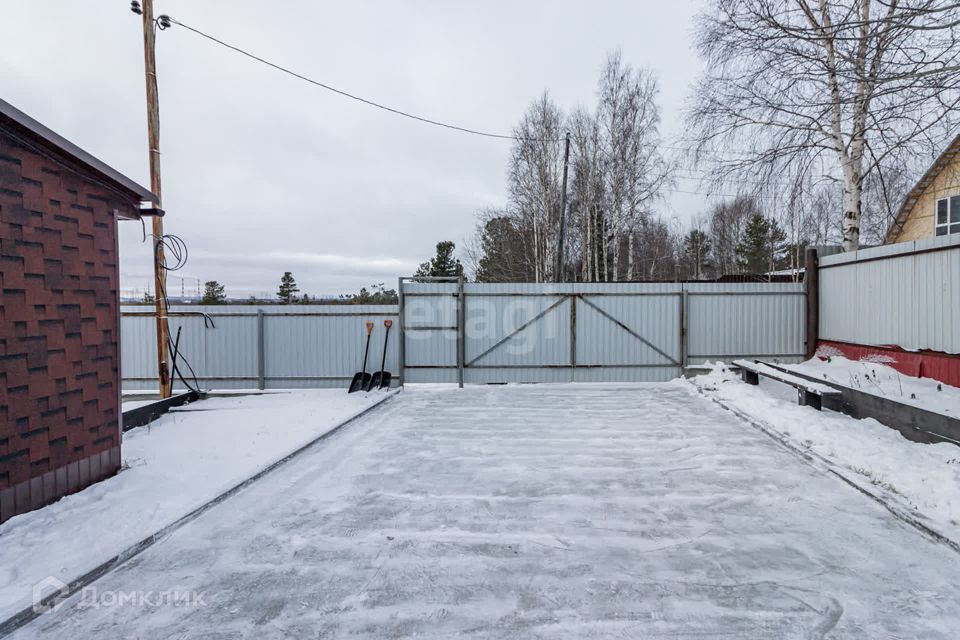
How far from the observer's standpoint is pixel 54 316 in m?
3.62

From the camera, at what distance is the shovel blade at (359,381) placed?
8.48 metres

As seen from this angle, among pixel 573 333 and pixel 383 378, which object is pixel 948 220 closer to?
pixel 573 333

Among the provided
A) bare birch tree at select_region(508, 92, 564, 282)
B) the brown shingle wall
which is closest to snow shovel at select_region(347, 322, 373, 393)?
the brown shingle wall

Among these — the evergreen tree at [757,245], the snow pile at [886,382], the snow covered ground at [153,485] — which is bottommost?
the snow covered ground at [153,485]

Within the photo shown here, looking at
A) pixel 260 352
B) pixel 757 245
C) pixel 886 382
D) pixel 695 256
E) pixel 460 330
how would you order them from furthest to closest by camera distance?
1. pixel 695 256
2. pixel 757 245
3. pixel 460 330
4. pixel 260 352
5. pixel 886 382

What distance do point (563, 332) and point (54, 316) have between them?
24.5ft

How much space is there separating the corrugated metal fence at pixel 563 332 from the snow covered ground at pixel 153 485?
1.92 meters

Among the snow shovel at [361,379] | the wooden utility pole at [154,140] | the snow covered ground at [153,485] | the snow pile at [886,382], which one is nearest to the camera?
the snow covered ground at [153,485]

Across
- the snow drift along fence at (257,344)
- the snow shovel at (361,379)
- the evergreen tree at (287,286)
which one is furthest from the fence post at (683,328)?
the evergreen tree at (287,286)

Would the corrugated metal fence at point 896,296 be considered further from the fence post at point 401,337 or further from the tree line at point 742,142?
the fence post at point 401,337

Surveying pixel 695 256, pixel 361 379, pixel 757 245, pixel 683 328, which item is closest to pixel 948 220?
pixel 683 328

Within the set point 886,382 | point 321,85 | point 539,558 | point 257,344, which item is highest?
point 321,85

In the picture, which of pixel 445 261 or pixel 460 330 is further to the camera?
pixel 445 261

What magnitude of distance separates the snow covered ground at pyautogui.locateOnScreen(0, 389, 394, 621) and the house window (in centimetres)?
1587
